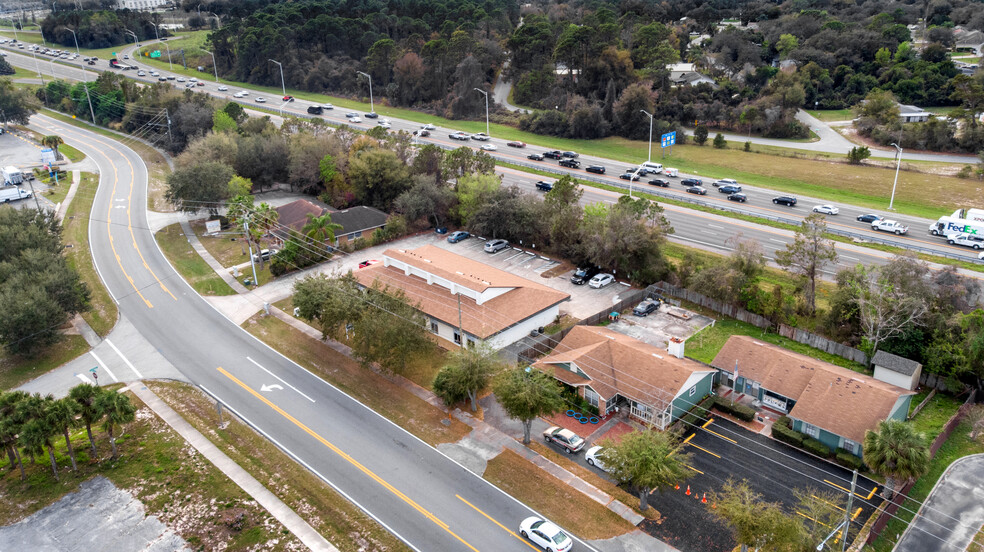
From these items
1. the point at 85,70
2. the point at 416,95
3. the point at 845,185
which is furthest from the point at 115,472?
the point at 85,70

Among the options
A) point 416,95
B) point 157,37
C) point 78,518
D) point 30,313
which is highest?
point 157,37

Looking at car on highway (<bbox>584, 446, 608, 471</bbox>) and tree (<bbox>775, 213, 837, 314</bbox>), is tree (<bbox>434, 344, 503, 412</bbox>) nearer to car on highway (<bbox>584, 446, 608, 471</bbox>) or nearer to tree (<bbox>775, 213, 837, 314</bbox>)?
car on highway (<bbox>584, 446, 608, 471</bbox>)

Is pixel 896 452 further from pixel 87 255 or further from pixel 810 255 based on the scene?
pixel 87 255

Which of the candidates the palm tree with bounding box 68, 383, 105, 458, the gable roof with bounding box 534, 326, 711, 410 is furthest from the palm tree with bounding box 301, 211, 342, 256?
the gable roof with bounding box 534, 326, 711, 410

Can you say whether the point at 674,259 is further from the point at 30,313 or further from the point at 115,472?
the point at 30,313

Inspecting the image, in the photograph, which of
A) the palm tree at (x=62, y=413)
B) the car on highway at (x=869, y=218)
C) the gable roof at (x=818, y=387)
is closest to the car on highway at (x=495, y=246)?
the gable roof at (x=818, y=387)

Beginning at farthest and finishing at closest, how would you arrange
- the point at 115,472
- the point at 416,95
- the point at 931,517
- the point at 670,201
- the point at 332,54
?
the point at 332,54 < the point at 416,95 < the point at 670,201 < the point at 115,472 < the point at 931,517

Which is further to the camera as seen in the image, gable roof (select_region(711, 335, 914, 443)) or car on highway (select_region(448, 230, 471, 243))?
car on highway (select_region(448, 230, 471, 243))

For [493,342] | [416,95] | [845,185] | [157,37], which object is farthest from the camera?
[157,37]
